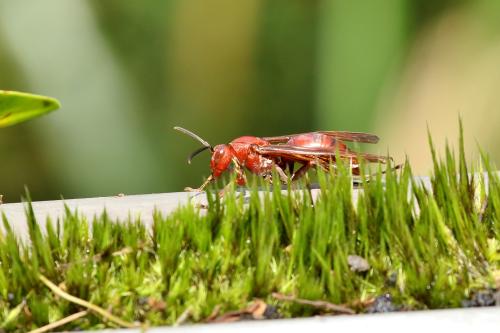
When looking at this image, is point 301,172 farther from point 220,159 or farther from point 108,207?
point 108,207

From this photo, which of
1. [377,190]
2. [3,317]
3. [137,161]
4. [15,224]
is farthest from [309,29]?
[3,317]

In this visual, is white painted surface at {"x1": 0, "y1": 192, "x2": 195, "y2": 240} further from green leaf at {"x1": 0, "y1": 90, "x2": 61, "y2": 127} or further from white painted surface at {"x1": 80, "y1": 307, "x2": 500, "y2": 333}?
white painted surface at {"x1": 80, "y1": 307, "x2": 500, "y2": 333}

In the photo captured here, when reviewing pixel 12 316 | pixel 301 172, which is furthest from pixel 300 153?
pixel 12 316

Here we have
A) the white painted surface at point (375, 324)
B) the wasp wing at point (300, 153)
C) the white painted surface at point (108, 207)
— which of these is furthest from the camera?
the wasp wing at point (300, 153)

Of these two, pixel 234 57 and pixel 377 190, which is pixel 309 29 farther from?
pixel 377 190

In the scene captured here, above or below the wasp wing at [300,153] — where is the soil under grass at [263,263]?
below

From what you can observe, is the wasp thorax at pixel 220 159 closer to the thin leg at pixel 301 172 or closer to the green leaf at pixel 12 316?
the thin leg at pixel 301 172

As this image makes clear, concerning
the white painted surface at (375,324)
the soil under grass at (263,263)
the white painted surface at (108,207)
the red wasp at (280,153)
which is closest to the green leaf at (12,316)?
the soil under grass at (263,263)
